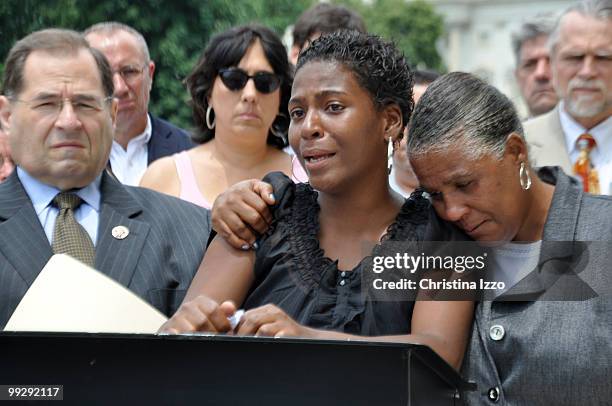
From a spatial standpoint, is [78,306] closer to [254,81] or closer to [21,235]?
[21,235]

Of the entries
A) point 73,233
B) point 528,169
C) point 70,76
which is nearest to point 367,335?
point 528,169

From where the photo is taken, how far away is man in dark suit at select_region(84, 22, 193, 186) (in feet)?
20.3

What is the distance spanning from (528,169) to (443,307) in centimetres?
56

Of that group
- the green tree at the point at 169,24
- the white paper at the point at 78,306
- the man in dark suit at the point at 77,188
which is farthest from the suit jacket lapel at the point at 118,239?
the green tree at the point at 169,24

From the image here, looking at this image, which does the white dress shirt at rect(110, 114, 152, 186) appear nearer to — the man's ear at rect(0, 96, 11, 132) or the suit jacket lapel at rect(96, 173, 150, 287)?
the man's ear at rect(0, 96, 11, 132)

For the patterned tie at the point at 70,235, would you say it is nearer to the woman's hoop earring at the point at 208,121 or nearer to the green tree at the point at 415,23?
the woman's hoop earring at the point at 208,121

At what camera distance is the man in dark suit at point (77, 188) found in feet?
13.0

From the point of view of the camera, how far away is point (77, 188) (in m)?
4.19

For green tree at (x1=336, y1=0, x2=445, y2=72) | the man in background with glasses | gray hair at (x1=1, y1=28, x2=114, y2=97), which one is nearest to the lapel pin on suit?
gray hair at (x1=1, y1=28, x2=114, y2=97)

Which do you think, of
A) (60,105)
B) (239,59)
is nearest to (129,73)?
(239,59)

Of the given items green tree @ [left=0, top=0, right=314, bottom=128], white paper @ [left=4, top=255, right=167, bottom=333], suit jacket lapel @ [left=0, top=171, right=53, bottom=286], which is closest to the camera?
white paper @ [left=4, top=255, right=167, bottom=333]

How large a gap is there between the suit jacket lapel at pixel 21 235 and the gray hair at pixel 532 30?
3656 millimetres

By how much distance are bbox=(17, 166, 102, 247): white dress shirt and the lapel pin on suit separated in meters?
0.08

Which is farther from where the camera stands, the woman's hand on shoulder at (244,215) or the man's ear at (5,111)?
the man's ear at (5,111)
